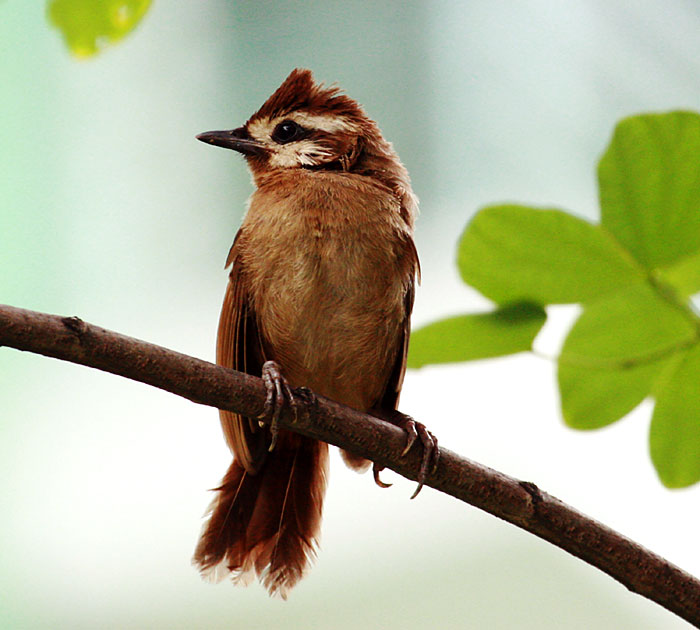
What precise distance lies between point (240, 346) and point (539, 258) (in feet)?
2.56

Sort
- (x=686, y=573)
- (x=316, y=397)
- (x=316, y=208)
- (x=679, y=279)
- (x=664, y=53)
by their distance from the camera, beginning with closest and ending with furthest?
(x=679, y=279)
(x=686, y=573)
(x=316, y=397)
(x=316, y=208)
(x=664, y=53)

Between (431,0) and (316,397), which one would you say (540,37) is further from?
(316,397)

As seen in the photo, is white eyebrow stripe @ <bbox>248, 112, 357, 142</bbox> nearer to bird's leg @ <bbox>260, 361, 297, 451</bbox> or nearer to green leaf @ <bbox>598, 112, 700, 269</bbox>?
bird's leg @ <bbox>260, 361, 297, 451</bbox>

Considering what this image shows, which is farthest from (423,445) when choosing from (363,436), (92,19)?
(92,19)

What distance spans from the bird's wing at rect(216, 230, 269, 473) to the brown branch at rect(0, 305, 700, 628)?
0.38 meters

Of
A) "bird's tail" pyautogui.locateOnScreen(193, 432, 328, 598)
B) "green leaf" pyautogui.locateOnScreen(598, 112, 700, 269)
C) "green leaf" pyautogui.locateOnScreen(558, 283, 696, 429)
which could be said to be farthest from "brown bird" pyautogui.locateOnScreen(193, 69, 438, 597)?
"green leaf" pyautogui.locateOnScreen(598, 112, 700, 269)

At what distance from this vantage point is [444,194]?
2055 millimetres

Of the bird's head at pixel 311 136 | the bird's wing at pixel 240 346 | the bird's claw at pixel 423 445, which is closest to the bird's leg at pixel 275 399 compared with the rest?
the bird's claw at pixel 423 445

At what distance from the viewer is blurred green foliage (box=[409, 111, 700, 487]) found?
0.39 metres

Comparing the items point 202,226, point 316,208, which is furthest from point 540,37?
point 316,208

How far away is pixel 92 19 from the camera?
49 centimetres

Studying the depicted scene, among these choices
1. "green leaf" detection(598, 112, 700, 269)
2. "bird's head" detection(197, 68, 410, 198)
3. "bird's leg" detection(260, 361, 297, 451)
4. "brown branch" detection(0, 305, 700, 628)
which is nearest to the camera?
"green leaf" detection(598, 112, 700, 269)

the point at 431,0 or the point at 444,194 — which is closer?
the point at 444,194

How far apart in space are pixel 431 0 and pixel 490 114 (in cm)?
35
